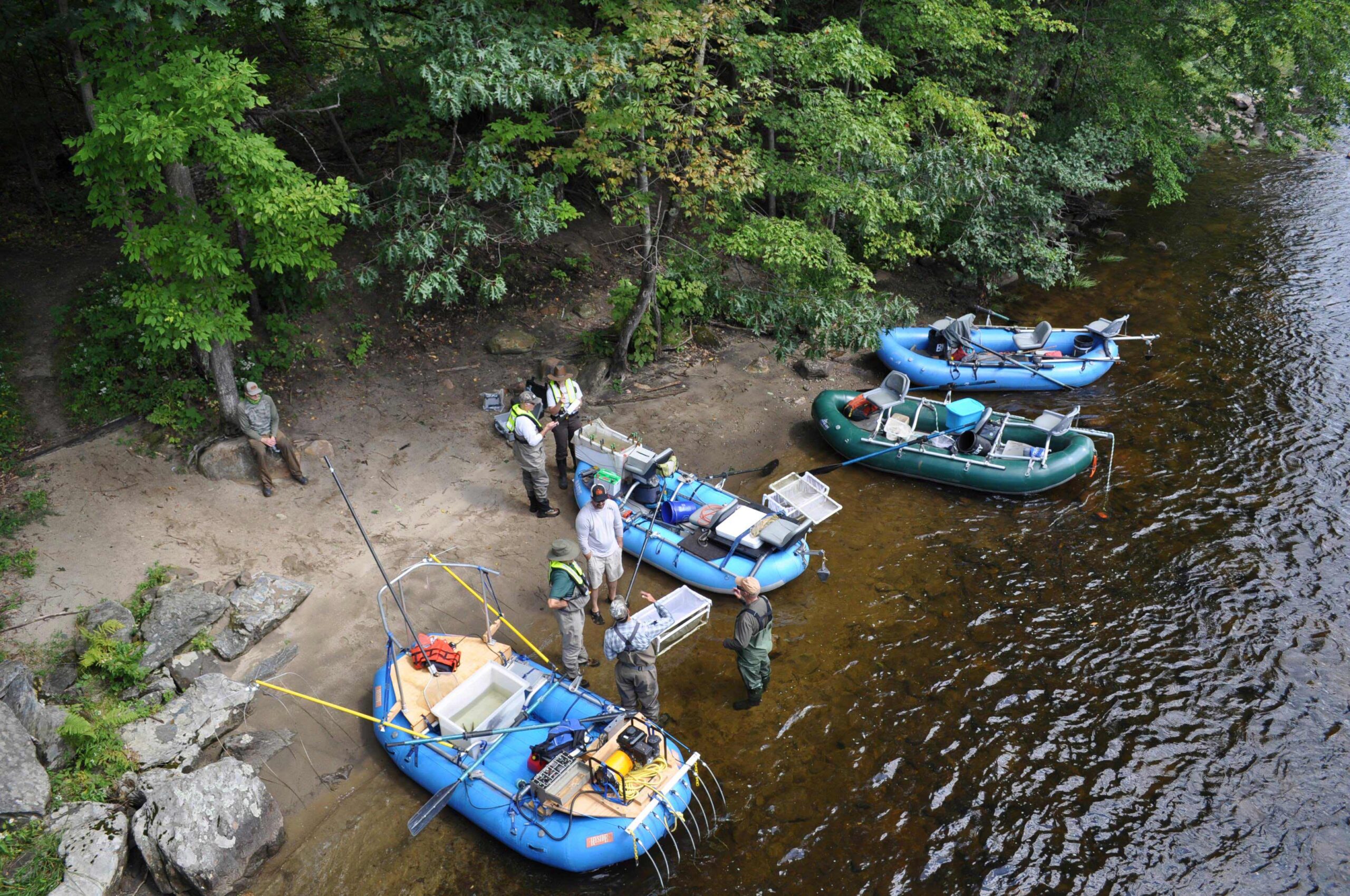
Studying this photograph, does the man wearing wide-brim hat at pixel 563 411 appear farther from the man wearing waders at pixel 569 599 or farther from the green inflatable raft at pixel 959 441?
the green inflatable raft at pixel 959 441

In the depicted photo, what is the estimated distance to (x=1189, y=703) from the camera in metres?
8.12

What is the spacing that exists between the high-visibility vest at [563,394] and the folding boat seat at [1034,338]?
8171 millimetres

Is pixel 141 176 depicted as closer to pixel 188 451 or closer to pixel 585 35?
pixel 188 451

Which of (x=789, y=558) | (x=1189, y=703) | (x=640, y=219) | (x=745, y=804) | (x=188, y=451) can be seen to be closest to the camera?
(x=745, y=804)

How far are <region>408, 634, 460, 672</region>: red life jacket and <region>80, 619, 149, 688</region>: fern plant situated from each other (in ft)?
8.11

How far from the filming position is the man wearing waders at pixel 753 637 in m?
7.40

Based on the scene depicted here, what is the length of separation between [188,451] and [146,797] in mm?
4811

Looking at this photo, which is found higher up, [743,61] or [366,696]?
[743,61]

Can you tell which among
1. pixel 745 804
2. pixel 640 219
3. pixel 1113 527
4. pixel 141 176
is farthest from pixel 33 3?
pixel 1113 527

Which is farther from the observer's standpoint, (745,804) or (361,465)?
(361,465)

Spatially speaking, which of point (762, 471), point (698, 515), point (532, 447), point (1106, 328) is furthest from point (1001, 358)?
point (532, 447)

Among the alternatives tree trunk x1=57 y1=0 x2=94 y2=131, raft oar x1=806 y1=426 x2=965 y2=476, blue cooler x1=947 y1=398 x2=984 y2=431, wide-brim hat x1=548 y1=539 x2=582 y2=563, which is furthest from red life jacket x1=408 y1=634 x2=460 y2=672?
blue cooler x1=947 y1=398 x2=984 y2=431

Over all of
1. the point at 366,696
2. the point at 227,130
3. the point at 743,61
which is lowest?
the point at 366,696

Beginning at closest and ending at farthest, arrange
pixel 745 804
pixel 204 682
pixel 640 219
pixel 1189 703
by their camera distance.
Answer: pixel 745 804 < pixel 204 682 < pixel 1189 703 < pixel 640 219
